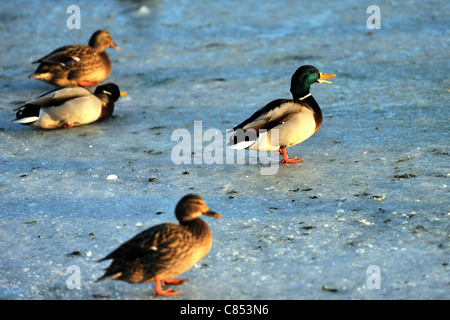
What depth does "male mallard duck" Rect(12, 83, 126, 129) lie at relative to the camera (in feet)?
23.0

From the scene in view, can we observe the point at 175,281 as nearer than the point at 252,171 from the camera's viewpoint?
Yes

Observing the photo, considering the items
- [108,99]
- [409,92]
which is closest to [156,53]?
[108,99]

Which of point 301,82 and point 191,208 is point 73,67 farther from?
point 191,208

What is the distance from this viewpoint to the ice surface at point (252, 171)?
3.99 metres

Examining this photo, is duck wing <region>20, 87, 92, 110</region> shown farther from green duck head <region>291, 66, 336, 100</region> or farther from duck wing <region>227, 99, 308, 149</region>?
green duck head <region>291, 66, 336, 100</region>

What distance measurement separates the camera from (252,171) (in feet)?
18.9

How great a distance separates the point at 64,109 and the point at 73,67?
1528mm

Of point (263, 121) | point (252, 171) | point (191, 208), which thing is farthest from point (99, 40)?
point (191, 208)

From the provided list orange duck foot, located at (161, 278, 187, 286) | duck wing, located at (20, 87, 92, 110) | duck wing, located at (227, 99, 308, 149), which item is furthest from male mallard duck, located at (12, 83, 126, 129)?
orange duck foot, located at (161, 278, 187, 286)

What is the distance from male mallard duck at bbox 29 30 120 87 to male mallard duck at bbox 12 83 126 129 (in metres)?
1.22

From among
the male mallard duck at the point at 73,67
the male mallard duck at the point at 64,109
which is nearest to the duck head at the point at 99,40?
the male mallard duck at the point at 73,67

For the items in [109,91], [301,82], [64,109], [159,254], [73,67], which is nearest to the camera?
[159,254]

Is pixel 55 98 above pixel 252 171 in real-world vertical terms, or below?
above
